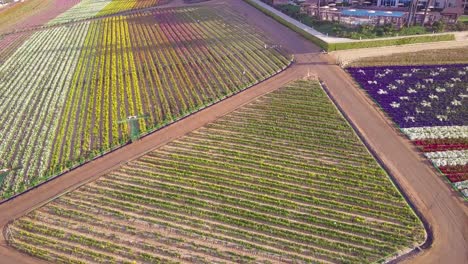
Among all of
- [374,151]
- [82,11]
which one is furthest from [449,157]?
[82,11]

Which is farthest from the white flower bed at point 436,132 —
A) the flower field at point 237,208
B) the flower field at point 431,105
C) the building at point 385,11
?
the building at point 385,11

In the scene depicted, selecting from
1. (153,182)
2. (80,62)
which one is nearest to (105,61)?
(80,62)

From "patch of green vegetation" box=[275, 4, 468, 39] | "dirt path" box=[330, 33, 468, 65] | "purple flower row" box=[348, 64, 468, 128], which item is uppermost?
"patch of green vegetation" box=[275, 4, 468, 39]

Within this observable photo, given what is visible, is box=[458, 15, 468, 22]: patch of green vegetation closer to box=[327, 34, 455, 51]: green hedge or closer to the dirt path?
the dirt path

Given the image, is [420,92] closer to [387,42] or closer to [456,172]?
[456,172]

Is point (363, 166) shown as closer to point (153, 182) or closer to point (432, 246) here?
point (432, 246)

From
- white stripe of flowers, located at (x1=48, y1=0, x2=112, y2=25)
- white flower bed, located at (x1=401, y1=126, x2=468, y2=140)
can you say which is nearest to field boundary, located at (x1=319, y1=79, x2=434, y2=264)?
white flower bed, located at (x1=401, y1=126, x2=468, y2=140)
